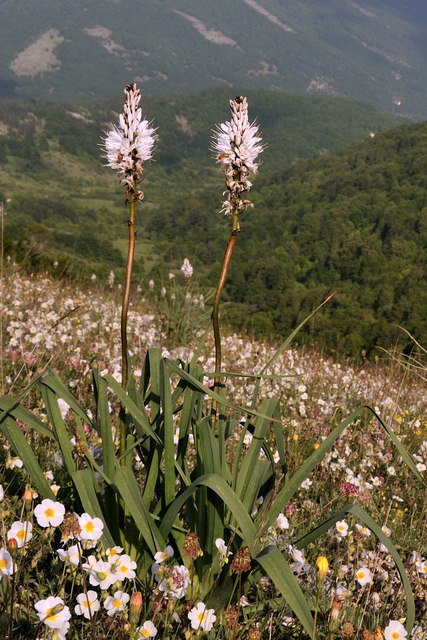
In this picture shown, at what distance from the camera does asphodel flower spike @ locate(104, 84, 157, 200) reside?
183 cm

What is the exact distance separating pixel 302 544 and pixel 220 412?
0.61 metres

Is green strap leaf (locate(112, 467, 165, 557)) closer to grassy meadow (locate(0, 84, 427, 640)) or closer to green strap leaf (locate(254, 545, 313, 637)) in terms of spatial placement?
grassy meadow (locate(0, 84, 427, 640))

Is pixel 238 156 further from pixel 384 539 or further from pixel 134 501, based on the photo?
pixel 384 539

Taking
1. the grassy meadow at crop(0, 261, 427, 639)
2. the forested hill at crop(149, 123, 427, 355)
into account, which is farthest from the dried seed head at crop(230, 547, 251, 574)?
the forested hill at crop(149, 123, 427, 355)

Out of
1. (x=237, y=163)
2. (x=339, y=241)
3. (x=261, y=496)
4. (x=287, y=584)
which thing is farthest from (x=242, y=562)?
(x=339, y=241)

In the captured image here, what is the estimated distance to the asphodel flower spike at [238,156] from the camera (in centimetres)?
186

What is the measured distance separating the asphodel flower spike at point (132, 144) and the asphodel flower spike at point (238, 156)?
0.28 m

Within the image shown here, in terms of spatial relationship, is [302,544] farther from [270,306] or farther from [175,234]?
[175,234]

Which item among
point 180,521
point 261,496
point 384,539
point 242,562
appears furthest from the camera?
point 261,496

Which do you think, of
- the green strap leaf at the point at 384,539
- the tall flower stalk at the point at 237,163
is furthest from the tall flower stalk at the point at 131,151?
the green strap leaf at the point at 384,539

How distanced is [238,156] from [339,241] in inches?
2984

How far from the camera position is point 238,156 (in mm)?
1892

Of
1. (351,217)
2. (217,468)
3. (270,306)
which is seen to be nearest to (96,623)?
(217,468)

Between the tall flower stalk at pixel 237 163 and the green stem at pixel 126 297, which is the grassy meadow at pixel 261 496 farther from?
the tall flower stalk at pixel 237 163
